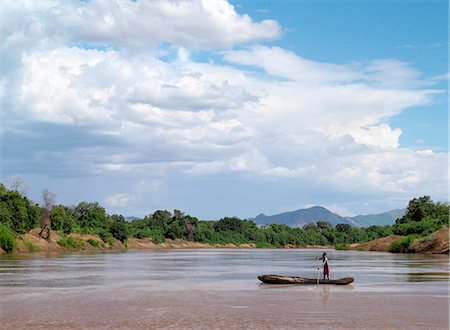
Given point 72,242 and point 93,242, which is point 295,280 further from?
point 93,242

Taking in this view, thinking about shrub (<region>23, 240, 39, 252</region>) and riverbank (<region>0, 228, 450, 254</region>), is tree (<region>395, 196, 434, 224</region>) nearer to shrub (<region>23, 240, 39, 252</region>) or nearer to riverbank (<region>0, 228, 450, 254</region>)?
riverbank (<region>0, 228, 450, 254</region>)

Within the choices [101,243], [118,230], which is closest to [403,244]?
[101,243]

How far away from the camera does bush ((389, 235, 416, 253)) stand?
387 ft

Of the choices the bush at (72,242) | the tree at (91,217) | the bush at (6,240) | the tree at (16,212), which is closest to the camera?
the bush at (6,240)

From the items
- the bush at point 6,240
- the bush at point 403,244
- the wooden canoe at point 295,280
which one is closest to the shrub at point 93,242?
the bush at point 6,240

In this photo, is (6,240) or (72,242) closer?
(6,240)

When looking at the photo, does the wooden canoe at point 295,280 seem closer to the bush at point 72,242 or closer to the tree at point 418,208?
the bush at point 72,242

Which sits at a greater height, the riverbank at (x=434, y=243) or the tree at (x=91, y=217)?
the tree at (x=91, y=217)

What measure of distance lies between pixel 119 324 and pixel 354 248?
146 metres

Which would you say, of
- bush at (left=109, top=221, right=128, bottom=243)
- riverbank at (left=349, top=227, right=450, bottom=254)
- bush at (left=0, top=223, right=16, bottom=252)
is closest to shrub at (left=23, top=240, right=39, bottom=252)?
bush at (left=0, top=223, right=16, bottom=252)

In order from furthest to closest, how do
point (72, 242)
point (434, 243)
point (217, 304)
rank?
point (72, 242) < point (434, 243) < point (217, 304)

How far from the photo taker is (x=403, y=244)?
12044 cm

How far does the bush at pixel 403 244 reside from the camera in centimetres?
11785

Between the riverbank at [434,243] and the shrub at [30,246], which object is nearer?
the riverbank at [434,243]
